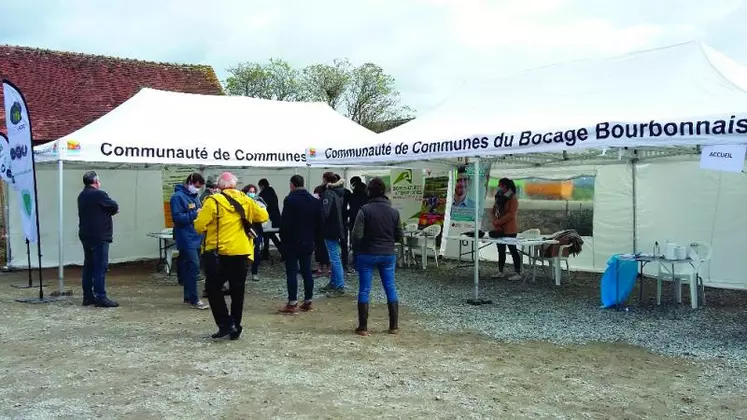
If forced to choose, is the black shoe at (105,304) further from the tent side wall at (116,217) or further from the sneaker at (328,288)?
the tent side wall at (116,217)

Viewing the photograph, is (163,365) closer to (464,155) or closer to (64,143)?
(464,155)

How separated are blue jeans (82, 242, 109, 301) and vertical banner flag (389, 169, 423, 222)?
241 inches

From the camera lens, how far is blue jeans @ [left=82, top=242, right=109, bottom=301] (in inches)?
311

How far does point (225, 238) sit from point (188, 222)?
1.85m

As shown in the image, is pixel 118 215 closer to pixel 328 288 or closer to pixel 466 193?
pixel 328 288

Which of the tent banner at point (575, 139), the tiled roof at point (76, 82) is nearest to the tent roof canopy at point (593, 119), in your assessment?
the tent banner at point (575, 139)

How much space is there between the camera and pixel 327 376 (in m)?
5.10

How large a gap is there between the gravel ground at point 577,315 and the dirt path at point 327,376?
0.40 metres

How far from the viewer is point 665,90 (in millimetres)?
7977

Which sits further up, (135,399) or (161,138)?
(161,138)

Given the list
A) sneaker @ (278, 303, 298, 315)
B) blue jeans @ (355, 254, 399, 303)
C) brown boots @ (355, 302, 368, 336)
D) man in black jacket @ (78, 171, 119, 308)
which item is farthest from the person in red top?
man in black jacket @ (78, 171, 119, 308)

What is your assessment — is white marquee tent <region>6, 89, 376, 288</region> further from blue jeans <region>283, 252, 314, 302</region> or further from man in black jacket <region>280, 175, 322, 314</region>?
blue jeans <region>283, 252, 314, 302</region>

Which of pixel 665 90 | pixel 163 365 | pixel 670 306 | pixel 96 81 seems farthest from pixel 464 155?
pixel 96 81

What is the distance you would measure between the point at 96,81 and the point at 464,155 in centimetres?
1410
